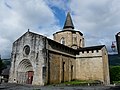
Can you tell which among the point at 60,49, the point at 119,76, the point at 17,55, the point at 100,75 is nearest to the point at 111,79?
the point at 119,76

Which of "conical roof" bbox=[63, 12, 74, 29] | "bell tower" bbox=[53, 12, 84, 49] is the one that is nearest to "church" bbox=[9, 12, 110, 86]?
"bell tower" bbox=[53, 12, 84, 49]

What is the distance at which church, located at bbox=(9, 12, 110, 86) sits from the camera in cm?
2384

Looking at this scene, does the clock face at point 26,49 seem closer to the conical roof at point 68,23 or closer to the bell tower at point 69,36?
the bell tower at point 69,36

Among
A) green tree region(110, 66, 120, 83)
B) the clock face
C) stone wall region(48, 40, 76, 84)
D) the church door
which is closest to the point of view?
stone wall region(48, 40, 76, 84)

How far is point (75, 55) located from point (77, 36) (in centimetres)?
871

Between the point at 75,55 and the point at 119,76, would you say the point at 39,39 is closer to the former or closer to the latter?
the point at 75,55

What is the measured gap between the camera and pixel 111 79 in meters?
37.1

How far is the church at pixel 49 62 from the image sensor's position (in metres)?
23.8

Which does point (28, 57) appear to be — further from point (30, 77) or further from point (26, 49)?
point (30, 77)

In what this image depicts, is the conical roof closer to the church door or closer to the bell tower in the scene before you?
the bell tower

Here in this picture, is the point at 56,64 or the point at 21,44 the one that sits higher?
the point at 21,44

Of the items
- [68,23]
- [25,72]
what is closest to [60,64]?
[25,72]

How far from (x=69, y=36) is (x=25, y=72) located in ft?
55.5

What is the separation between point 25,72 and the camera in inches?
1053
